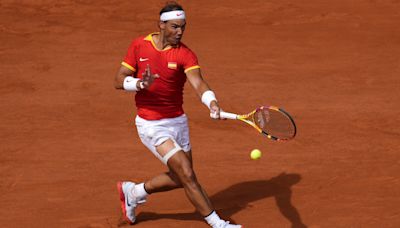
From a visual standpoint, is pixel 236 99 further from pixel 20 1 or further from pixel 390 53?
pixel 20 1

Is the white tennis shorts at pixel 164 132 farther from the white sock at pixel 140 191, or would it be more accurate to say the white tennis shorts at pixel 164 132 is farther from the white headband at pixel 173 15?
the white headband at pixel 173 15

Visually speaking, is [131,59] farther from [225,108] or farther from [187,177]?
[225,108]

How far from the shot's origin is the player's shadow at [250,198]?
908 centimetres

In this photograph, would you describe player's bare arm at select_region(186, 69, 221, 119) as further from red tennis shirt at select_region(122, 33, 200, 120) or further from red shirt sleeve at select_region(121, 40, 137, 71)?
red shirt sleeve at select_region(121, 40, 137, 71)

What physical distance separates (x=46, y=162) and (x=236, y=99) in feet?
11.6

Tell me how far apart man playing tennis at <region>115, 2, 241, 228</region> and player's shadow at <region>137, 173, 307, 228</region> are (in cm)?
100

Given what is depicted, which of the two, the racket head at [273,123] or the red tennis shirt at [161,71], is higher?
the red tennis shirt at [161,71]

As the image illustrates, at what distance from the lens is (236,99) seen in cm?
1279

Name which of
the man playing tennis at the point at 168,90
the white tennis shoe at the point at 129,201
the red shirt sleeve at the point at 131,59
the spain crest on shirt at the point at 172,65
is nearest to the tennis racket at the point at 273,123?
the man playing tennis at the point at 168,90

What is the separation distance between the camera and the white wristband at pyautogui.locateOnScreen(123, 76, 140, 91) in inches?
304

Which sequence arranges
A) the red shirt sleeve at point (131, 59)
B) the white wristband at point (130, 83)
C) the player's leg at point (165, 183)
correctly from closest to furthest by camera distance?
1. the white wristband at point (130, 83)
2. the red shirt sleeve at point (131, 59)
3. the player's leg at point (165, 183)

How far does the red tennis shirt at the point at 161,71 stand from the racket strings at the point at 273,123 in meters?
0.79

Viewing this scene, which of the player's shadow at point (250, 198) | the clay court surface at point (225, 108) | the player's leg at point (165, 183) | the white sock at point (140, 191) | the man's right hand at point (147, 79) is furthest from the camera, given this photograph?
the clay court surface at point (225, 108)

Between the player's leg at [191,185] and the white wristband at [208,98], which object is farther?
the player's leg at [191,185]
